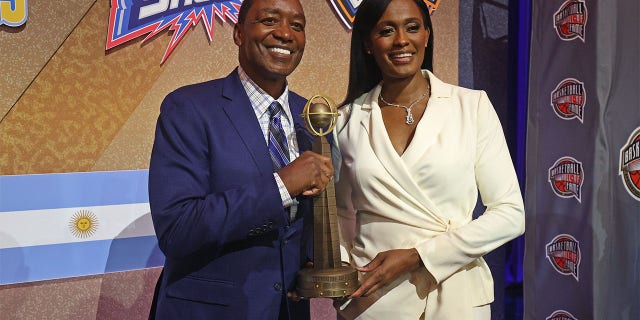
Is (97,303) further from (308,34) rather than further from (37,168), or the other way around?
(308,34)

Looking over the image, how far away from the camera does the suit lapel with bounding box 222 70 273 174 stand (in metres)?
1.64

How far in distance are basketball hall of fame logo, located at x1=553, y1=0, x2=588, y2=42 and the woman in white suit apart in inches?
62.1

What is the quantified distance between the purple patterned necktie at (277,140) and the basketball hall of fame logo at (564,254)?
6.66 feet

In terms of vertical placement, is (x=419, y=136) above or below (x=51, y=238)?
above

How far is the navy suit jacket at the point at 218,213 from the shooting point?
1521 mm

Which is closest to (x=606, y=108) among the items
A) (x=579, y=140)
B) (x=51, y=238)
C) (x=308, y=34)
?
(x=579, y=140)

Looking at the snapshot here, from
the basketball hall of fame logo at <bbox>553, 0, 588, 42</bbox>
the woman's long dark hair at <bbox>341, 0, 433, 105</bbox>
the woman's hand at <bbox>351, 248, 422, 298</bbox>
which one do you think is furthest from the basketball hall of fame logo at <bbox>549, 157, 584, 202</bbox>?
the woman's hand at <bbox>351, 248, 422, 298</bbox>

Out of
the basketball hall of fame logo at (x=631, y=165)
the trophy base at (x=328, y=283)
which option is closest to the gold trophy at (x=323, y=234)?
the trophy base at (x=328, y=283)

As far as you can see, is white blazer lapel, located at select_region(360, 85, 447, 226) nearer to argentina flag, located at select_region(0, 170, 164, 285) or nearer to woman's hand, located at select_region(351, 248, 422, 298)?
woman's hand, located at select_region(351, 248, 422, 298)

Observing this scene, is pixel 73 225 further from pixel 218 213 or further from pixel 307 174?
pixel 307 174

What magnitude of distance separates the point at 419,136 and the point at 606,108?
5.46ft

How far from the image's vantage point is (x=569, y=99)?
315cm

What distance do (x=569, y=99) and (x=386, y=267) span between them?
1955mm

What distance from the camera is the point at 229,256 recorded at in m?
1.65
